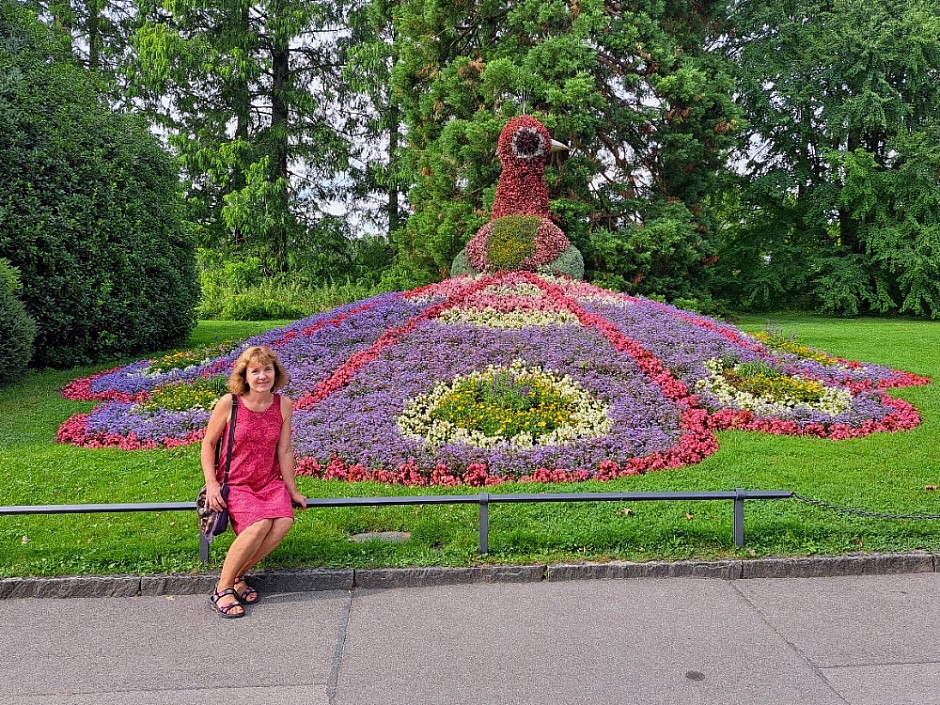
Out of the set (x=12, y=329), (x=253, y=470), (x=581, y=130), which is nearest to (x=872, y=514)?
(x=253, y=470)

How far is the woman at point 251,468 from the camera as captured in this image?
3.69 metres

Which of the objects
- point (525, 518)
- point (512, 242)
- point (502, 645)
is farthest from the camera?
point (512, 242)

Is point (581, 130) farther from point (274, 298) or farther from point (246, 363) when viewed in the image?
point (246, 363)

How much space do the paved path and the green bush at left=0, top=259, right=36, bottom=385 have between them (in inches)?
248

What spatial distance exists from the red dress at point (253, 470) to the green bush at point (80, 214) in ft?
25.0

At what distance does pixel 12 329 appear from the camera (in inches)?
358

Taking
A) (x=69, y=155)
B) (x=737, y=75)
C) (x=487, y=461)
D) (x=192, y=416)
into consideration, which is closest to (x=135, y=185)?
(x=69, y=155)

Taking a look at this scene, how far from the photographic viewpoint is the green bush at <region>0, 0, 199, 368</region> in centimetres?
984

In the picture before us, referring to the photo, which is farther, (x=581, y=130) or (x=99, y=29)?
(x=99, y=29)

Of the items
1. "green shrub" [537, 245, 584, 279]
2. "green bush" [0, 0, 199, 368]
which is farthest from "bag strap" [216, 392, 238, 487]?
"green shrub" [537, 245, 584, 279]

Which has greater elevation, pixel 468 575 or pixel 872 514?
pixel 872 514

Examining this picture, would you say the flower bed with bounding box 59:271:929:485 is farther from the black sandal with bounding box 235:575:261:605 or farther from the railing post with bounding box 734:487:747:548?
the black sandal with bounding box 235:575:261:605

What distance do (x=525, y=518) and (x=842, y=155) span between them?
784 inches

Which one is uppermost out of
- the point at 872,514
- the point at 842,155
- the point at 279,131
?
the point at 279,131
